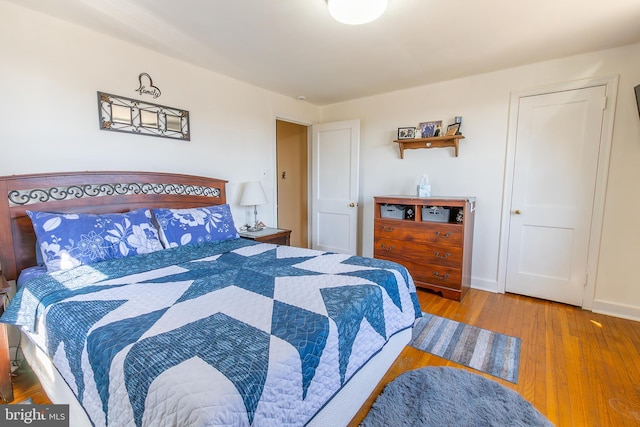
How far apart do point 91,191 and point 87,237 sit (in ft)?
1.74

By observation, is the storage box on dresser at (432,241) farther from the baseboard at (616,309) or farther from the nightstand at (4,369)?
the nightstand at (4,369)

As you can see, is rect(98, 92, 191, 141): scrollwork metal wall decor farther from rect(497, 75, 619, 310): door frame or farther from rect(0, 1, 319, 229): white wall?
rect(497, 75, 619, 310): door frame

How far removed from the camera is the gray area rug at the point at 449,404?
1.47 meters

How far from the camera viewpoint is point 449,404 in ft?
5.17

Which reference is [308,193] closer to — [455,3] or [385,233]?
[385,233]

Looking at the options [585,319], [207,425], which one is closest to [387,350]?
[207,425]

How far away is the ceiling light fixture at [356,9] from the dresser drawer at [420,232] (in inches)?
78.4

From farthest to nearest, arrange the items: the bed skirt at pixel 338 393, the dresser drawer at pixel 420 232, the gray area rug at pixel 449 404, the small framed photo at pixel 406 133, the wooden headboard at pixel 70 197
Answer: the small framed photo at pixel 406 133
the dresser drawer at pixel 420 232
the wooden headboard at pixel 70 197
the gray area rug at pixel 449 404
the bed skirt at pixel 338 393

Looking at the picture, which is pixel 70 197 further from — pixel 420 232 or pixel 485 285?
pixel 485 285

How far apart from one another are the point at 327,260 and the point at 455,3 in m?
1.83

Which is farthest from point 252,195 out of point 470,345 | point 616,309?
point 616,309

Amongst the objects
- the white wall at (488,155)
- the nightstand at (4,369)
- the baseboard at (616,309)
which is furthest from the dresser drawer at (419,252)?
the nightstand at (4,369)

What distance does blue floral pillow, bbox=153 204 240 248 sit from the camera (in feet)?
7.22

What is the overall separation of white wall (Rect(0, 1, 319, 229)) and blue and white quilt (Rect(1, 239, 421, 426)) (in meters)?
0.97
